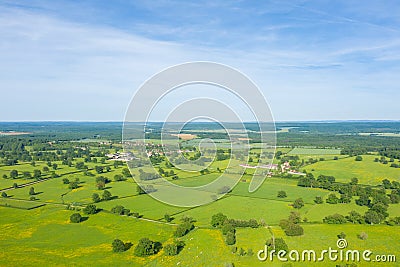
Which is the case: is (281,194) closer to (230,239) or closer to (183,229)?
(230,239)

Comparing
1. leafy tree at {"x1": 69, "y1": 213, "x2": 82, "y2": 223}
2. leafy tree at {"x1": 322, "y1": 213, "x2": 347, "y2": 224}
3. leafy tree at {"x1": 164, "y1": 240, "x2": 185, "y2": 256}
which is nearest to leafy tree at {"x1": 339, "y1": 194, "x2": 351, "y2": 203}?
leafy tree at {"x1": 322, "y1": 213, "x2": 347, "y2": 224}

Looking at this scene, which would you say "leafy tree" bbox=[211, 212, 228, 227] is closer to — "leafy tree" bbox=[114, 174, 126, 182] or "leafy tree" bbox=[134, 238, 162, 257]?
"leafy tree" bbox=[134, 238, 162, 257]

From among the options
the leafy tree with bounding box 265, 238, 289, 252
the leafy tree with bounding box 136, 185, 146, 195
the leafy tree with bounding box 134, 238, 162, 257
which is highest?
the leafy tree with bounding box 136, 185, 146, 195

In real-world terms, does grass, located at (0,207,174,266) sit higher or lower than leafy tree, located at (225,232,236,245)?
lower

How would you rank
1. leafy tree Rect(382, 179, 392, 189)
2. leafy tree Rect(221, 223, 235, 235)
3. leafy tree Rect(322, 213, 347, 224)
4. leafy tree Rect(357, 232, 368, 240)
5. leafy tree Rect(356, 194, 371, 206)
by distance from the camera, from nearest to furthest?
1. leafy tree Rect(357, 232, 368, 240)
2. leafy tree Rect(221, 223, 235, 235)
3. leafy tree Rect(322, 213, 347, 224)
4. leafy tree Rect(356, 194, 371, 206)
5. leafy tree Rect(382, 179, 392, 189)

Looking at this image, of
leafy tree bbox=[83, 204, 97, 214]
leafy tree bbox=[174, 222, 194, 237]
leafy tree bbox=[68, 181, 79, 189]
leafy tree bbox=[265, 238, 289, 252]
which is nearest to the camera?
leafy tree bbox=[265, 238, 289, 252]

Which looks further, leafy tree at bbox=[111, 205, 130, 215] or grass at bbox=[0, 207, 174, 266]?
leafy tree at bbox=[111, 205, 130, 215]

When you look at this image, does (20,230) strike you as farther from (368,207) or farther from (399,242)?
(368,207)

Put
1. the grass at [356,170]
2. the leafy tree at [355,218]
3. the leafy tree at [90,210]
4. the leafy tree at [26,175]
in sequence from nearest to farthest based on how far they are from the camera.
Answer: the leafy tree at [355,218] → the leafy tree at [90,210] → the grass at [356,170] → the leafy tree at [26,175]


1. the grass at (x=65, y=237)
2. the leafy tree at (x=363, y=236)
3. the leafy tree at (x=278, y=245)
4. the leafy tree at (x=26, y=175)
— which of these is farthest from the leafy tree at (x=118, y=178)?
the leafy tree at (x=363, y=236)

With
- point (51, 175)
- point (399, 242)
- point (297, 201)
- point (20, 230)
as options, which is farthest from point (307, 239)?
point (51, 175)

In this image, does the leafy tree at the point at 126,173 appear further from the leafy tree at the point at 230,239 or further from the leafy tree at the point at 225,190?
the leafy tree at the point at 230,239
